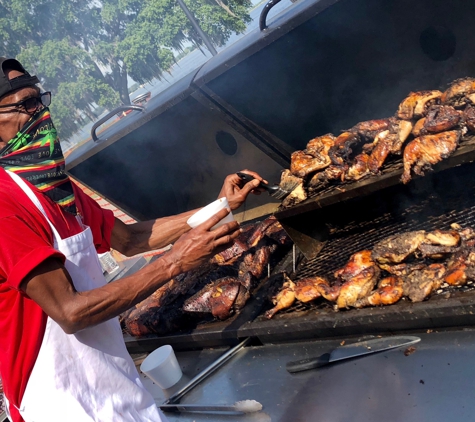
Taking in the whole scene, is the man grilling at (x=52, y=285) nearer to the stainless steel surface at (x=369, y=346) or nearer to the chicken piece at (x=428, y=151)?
the stainless steel surface at (x=369, y=346)

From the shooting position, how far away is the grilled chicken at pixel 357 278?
258 centimetres

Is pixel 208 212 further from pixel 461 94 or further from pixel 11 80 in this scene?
pixel 461 94

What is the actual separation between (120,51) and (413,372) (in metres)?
33.2

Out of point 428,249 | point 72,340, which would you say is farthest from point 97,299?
point 428,249

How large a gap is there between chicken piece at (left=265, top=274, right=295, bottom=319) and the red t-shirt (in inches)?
58.4

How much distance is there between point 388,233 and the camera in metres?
3.22

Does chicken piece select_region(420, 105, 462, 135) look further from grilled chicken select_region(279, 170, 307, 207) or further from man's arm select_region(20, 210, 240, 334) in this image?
man's arm select_region(20, 210, 240, 334)

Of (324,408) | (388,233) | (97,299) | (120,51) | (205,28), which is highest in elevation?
(120,51)

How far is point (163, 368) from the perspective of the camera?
11.2 ft

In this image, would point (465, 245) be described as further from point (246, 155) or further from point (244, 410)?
point (246, 155)

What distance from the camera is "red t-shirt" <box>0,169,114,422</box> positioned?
1.87 metres

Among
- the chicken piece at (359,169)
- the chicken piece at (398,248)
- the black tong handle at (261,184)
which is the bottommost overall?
the chicken piece at (398,248)

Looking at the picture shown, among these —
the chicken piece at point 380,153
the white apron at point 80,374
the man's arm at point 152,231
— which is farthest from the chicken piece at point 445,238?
the white apron at point 80,374

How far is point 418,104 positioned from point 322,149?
0.81 m
